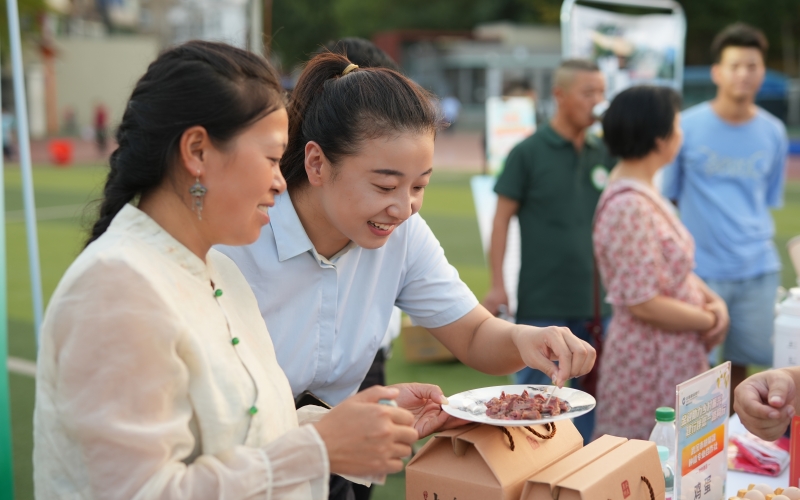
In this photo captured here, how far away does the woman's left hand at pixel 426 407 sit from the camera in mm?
1667

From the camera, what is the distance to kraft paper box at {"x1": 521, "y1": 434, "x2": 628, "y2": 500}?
57.2 inches

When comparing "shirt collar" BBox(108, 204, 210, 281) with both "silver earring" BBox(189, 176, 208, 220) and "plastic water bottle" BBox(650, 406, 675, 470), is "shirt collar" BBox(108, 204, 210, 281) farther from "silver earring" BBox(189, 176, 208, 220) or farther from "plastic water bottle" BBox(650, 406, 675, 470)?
"plastic water bottle" BBox(650, 406, 675, 470)

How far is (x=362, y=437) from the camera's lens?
1.35 m

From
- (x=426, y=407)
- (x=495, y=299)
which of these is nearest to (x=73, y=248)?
(x=495, y=299)

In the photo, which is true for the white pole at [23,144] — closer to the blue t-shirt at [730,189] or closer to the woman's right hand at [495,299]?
the woman's right hand at [495,299]

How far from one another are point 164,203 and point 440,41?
38.9 metres

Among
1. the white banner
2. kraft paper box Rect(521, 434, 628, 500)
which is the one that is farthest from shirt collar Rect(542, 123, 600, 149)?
kraft paper box Rect(521, 434, 628, 500)

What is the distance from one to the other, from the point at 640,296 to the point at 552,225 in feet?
3.49

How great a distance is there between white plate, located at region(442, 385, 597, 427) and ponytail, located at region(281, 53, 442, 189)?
0.59 m

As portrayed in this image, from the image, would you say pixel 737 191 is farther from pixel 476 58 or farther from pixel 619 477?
pixel 476 58

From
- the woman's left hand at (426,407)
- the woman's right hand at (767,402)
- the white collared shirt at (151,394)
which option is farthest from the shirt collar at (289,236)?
the woman's right hand at (767,402)

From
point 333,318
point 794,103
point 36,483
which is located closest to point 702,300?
point 333,318

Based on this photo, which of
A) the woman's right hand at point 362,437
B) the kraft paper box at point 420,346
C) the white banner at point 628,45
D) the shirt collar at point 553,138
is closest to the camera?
the woman's right hand at point 362,437

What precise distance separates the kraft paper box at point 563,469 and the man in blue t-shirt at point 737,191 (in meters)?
2.91
